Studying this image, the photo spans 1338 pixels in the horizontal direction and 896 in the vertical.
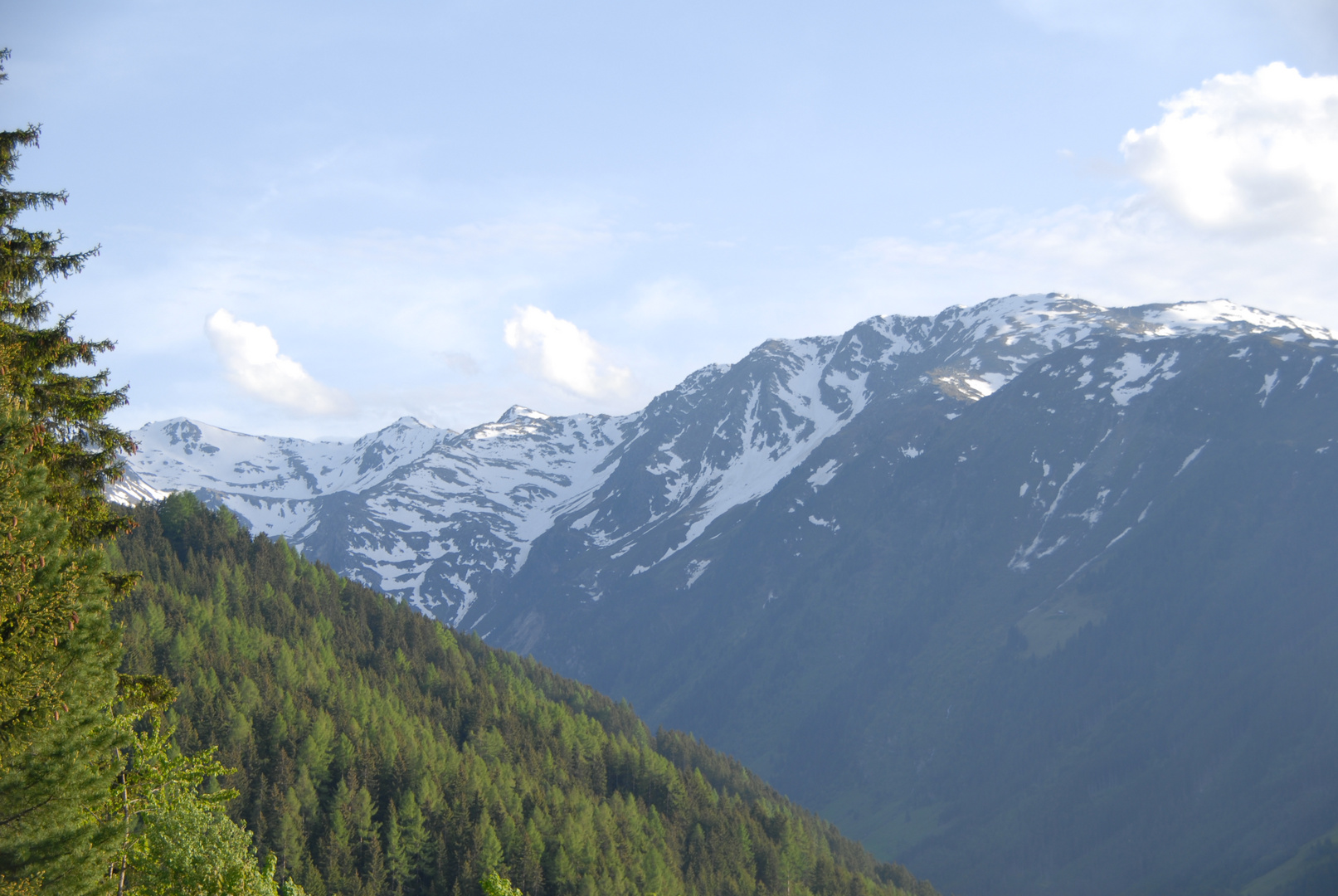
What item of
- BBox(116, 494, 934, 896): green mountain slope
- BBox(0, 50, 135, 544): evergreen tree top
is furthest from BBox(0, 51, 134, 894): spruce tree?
BBox(116, 494, 934, 896): green mountain slope

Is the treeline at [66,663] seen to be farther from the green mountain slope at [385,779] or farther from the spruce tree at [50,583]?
the green mountain slope at [385,779]

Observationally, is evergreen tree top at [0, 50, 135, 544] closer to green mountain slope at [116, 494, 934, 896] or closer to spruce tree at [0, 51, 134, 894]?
spruce tree at [0, 51, 134, 894]

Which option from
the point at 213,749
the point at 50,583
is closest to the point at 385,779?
the point at 213,749

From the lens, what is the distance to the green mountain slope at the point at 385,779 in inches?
5512

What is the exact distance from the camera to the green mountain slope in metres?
140

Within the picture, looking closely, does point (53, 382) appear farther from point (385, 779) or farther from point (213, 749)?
point (385, 779)

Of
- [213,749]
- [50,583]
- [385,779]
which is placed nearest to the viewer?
[50,583]

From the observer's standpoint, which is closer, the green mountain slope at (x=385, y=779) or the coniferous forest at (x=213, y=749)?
the coniferous forest at (x=213, y=749)

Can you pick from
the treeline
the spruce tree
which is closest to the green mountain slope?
the treeline

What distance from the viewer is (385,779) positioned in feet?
505

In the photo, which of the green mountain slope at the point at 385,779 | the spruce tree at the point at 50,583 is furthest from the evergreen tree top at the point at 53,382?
the green mountain slope at the point at 385,779

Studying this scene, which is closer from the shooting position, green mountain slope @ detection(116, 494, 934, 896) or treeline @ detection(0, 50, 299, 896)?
treeline @ detection(0, 50, 299, 896)

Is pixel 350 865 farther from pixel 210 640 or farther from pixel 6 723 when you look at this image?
pixel 6 723

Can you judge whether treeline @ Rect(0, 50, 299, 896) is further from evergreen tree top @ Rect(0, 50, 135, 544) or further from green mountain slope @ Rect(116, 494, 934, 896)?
→ green mountain slope @ Rect(116, 494, 934, 896)
